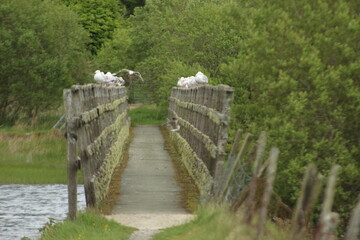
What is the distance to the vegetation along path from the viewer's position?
40.4 ft

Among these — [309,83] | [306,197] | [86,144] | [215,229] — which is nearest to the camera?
[306,197]

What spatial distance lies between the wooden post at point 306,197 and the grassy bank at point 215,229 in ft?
4.23

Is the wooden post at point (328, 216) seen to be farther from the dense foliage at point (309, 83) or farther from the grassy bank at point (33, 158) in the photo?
the grassy bank at point (33, 158)

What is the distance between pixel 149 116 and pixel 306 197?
5325 centimetres

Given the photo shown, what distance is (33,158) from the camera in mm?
29125

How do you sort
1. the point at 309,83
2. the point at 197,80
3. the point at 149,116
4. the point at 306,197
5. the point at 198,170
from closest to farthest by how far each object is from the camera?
the point at 306,197
the point at 198,170
the point at 309,83
the point at 197,80
the point at 149,116

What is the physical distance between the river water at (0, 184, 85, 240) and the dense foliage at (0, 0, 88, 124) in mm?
21860

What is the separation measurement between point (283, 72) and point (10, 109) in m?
32.1

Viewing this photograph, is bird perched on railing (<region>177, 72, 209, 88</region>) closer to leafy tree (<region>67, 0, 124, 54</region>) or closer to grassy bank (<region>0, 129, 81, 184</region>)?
grassy bank (<region>0, 129, 81, 184</region>)

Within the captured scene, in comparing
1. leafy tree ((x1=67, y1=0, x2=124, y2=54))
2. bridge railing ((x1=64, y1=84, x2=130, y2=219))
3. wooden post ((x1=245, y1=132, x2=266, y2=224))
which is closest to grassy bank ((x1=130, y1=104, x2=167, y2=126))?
leafy tree ((x1=67, y1=0, x2=124, y2=54))

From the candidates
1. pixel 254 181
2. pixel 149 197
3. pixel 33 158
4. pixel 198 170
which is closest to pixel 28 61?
pixel 33 158

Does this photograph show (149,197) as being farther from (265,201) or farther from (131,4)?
(131,4)

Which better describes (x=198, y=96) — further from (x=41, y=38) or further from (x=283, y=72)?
(x=41, y=38)

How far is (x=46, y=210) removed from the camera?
18.2m
